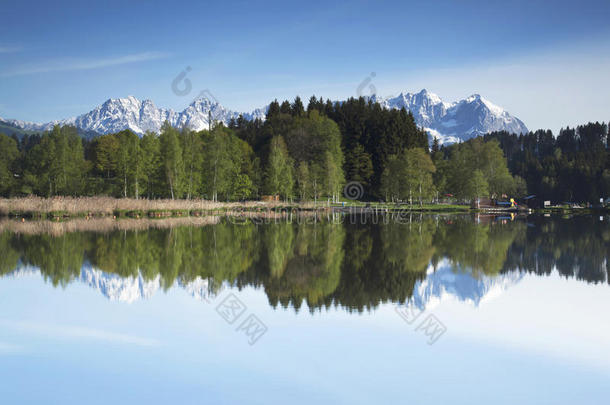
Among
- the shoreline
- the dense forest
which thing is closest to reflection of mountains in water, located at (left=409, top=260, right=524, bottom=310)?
the shoreline

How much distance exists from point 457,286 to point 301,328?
19.4 ft

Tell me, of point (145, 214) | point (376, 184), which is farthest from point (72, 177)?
point (376, 184)

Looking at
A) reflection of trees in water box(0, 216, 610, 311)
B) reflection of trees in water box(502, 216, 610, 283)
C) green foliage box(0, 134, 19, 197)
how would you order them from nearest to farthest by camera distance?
1. reflection of trees in water box(0, 216, 610, 311)
2. reflection of trees in water box(502, 216, 610, 283)
3. green foliage box(0, 134, 19, 197)

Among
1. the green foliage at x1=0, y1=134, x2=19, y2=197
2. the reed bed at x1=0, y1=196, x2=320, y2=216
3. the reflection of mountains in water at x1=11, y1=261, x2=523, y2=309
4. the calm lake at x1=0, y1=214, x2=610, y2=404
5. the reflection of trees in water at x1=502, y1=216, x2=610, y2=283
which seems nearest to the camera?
the calm lake at x1=0, y1=214, x2=610, y2=404

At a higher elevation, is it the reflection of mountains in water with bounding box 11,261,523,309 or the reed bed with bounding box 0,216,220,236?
the reed bed with bounding box 0,216,220,236

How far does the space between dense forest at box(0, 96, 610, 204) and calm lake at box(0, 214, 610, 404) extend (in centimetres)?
4144

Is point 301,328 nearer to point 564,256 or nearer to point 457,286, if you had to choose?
point 457,286

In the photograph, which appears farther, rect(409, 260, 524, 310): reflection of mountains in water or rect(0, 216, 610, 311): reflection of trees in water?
rect(0, 216, 610, 311): reflection of trees in water

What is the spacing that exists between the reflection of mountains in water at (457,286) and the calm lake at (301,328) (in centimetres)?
7

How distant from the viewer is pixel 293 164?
259 ft

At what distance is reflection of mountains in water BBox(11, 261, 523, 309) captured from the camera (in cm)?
1166

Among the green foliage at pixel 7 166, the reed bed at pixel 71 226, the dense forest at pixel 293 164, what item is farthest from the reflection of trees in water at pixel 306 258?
the green foliage at pixel 7 166

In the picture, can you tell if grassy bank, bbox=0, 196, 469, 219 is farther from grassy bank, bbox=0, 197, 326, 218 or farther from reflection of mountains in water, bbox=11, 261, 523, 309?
reflection of mountains in water, bbox=11, 261, 523, 309

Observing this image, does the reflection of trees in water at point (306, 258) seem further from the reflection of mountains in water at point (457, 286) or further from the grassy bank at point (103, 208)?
the grassy bank at point (103, 208)
